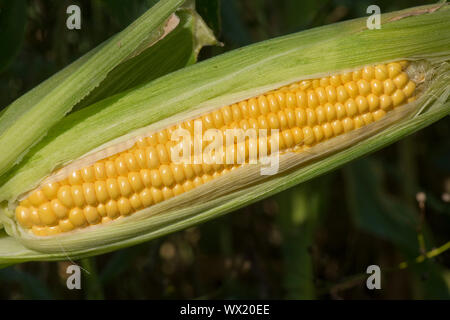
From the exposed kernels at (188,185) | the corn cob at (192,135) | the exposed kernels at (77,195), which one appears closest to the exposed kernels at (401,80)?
the corn cob at (192,135)

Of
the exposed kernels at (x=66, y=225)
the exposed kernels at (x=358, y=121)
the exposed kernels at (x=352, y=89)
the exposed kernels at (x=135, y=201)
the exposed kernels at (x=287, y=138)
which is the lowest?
the exposed kernels at (x=66, y=225)

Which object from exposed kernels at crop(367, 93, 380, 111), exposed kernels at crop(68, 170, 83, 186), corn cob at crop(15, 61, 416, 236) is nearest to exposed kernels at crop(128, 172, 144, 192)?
corn cob at crop(15, 61, 416, 236)

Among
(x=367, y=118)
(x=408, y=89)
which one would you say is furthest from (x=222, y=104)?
(x=408, y=89)

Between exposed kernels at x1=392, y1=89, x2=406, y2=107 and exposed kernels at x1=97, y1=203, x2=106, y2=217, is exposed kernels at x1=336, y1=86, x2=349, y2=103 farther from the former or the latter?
exposed kernels at x1=97, y1=203, x2=106, y2=217

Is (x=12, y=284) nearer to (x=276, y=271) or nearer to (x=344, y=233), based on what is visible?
(x=276, y=271)

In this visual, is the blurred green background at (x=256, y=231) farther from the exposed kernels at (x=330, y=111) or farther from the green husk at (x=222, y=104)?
the exposed kernels at (x=330, y=111)

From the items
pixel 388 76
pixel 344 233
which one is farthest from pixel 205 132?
pixel 344 233
